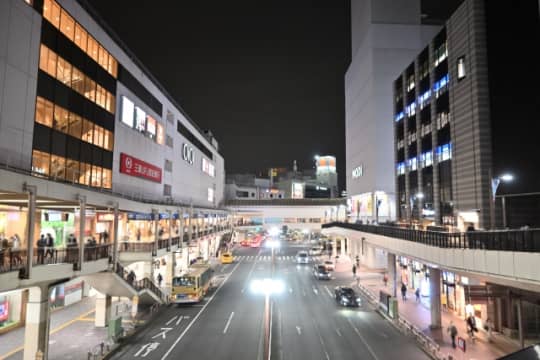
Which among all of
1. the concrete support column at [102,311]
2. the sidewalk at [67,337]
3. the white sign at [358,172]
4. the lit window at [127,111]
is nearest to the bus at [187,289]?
the sidewalk at [67,337]

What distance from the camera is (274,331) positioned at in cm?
2473

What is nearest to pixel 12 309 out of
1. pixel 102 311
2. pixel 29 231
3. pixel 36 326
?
pixel 102 311

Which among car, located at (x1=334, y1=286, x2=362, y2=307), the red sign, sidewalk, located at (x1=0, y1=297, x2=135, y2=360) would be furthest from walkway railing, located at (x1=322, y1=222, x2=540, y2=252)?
the red sign

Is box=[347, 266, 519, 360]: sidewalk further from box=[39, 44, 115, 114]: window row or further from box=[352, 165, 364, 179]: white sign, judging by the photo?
box=[352, 165, 364, 179]: white sign

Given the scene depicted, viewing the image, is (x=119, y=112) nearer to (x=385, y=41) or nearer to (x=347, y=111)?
(x=385, y=41)

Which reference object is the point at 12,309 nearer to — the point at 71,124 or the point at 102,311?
the point at 102,311

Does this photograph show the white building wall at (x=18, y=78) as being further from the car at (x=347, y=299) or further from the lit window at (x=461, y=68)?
the lit window at (x=461, y=68)

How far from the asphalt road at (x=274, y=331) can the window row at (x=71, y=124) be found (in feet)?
48.1

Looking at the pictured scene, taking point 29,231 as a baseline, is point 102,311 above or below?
below

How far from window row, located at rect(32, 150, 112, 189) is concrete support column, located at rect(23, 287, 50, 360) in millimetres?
5963

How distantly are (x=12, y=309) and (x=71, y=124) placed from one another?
13.1 m

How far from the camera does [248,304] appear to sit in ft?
106

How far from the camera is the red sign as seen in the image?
3509 cm

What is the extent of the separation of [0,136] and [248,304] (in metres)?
22.1
